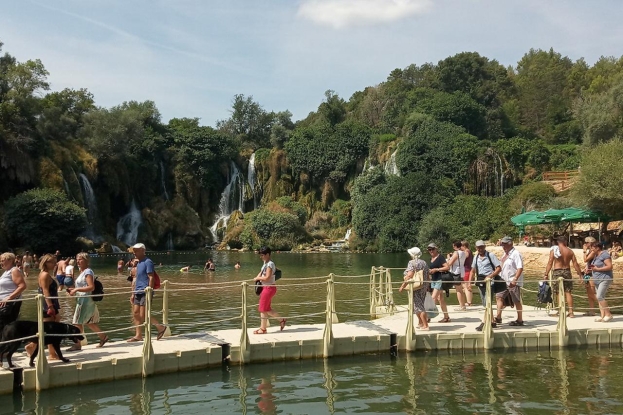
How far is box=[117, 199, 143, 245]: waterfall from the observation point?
58.5 metres

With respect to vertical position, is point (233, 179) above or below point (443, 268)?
above

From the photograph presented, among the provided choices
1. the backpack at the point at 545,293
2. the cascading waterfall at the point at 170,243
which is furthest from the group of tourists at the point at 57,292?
the cascading waterfall at the point at 170,243

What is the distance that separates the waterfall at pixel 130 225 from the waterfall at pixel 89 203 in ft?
13.1

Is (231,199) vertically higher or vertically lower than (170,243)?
higher

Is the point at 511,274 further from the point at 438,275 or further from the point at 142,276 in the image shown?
the point at 142,276

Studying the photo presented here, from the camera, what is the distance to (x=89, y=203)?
54688mm

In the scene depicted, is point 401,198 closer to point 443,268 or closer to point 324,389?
point 443,268

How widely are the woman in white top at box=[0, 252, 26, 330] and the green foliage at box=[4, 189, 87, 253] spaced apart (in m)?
36.6

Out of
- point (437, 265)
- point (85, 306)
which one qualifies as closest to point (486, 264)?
point (437, 265)

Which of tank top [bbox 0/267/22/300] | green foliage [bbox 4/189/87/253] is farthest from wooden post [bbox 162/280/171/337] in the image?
green foliage [bbox 4/189/87/253]

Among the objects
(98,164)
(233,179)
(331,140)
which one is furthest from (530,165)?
(98,164)

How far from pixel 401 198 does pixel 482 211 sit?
8088 millimetres

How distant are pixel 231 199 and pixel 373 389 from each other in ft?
198

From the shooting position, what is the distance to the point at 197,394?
34.3 feet
